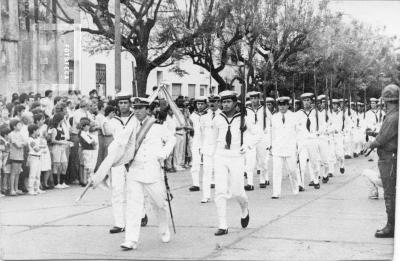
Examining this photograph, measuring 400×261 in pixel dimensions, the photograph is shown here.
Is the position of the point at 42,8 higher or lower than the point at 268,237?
higher

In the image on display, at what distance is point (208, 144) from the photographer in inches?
482

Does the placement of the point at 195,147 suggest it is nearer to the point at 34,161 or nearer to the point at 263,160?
the point at 263,160

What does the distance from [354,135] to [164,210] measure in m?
14.0

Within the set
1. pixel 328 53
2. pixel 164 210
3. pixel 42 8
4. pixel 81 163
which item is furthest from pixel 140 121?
pixel 328 53

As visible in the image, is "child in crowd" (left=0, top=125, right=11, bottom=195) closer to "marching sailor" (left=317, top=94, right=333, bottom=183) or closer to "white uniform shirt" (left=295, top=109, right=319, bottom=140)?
"white uniform shirt" (left=295, top=109, right=319, bottom=140)

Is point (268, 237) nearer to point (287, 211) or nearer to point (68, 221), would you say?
point (287, 211)

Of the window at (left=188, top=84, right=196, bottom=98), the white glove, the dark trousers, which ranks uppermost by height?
the window at (left=188, top=84, right=196, bottom=98)

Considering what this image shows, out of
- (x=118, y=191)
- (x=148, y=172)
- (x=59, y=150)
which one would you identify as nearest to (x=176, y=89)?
(x=59, y=150)

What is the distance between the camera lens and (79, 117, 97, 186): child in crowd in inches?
562

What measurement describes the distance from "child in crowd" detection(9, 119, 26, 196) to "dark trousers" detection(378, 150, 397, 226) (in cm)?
687

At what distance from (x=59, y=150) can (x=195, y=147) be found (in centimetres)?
276

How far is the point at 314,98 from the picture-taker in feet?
47.3

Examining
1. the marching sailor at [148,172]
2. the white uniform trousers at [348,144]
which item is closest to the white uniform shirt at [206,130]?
the marching sailor at [148,172]

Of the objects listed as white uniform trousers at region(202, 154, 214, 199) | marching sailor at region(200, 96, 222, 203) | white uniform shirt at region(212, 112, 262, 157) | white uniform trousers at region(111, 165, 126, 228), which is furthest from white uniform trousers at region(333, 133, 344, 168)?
white uniform trousers at region(111, 165, 126, 228)
